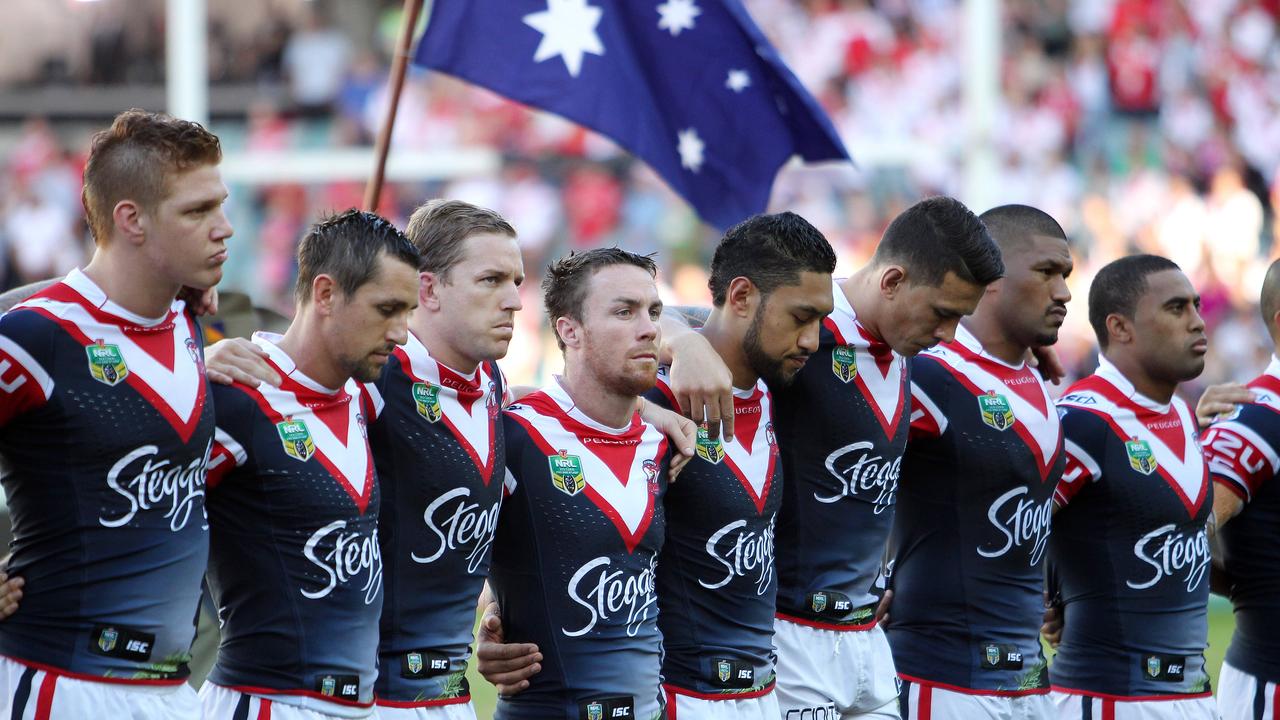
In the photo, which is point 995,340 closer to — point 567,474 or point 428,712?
point 567,474

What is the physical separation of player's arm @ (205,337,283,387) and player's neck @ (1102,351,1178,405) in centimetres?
354

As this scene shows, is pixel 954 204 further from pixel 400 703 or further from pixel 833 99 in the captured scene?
pixel 833 99

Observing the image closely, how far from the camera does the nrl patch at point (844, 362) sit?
19.9 ft

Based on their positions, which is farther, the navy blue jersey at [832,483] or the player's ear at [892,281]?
the player's ear at [892,281]

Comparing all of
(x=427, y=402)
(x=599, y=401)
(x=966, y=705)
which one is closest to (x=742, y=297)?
(x=599, y=401)

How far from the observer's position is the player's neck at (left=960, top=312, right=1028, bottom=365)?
21.2 feet

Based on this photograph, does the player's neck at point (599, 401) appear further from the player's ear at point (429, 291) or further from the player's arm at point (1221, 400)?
the player's arm at point (1221, 400)

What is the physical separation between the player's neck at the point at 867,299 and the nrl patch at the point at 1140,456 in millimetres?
1168

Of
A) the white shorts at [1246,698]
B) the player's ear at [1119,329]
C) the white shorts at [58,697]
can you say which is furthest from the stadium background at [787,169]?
the white shorts at [58,697]

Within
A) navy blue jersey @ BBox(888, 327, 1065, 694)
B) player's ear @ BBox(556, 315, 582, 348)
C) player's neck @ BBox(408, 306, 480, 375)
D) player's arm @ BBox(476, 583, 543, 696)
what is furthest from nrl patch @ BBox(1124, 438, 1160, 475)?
player's neck @ BBox(408, 306, 480, 375)

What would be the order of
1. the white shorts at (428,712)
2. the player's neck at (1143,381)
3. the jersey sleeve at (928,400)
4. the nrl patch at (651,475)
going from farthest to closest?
1. the player's neck at (1143,381)
2. the jersey sleeve at (928,400)
3. the nrl patch at (651,475)
4. the white shorts at (428,712)

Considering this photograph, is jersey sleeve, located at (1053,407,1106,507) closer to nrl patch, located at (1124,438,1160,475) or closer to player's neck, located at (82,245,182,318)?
nrl patch, located at (1124,438,1160,475)

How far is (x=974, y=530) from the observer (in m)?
6.21

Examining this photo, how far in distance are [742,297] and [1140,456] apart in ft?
6.03
